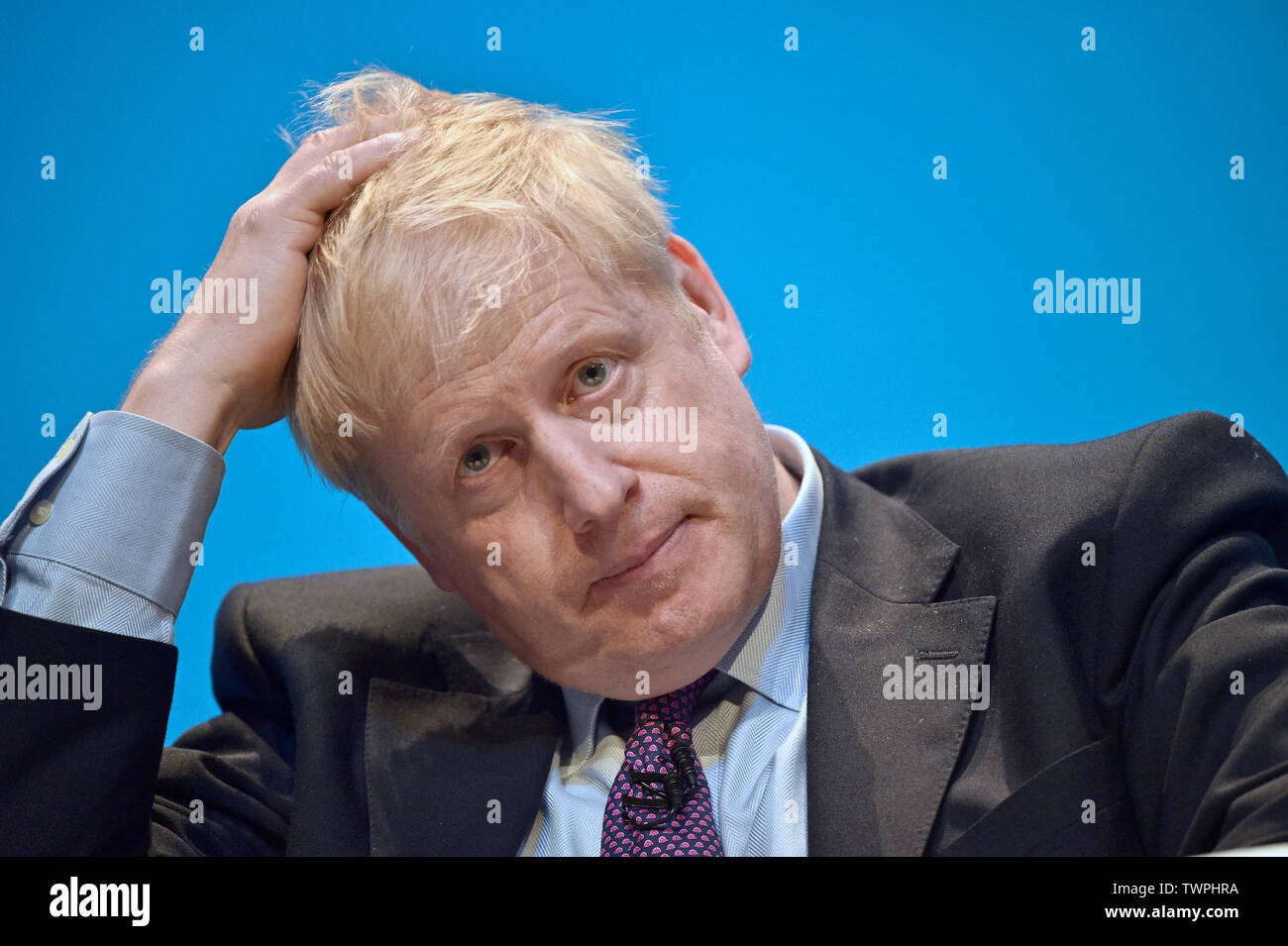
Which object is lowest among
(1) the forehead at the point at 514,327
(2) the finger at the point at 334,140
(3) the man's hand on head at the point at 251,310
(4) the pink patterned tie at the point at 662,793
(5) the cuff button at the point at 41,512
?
(4) the pink patterned tie at the point at 662,793

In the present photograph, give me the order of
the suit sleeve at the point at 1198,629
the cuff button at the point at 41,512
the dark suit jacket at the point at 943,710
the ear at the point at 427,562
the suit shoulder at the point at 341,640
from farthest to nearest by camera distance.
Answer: the suit shoulder at the point at 341,640 < the ear at the point at 427,562 < the cuff button at the point at 41,512 < the dark suit jacket at the point at 943,710 < the suit sleeve at the point at 1198,629

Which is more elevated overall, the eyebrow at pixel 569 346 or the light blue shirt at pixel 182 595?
the eyebrow at pixel 569 346

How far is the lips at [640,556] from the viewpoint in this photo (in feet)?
5.47

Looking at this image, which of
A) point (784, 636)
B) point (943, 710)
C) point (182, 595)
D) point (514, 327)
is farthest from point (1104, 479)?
point (182, 595)

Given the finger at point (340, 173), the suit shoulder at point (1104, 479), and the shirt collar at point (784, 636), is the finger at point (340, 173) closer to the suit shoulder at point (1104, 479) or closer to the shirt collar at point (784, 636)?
the shirt collar at point (784, 636)

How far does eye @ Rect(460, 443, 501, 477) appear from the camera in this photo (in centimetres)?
→ 173

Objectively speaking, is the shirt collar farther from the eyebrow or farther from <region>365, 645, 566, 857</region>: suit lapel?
the eyebrow

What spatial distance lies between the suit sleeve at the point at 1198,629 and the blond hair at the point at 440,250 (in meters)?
0.72

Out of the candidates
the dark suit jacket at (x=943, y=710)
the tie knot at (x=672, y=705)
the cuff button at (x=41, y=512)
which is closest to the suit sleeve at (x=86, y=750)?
the dark suit jacket at (x=943, y=710)

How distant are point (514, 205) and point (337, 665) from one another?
0.79 metres

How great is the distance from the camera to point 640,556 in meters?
1.67

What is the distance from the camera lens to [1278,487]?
1705 millimetres

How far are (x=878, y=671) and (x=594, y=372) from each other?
57 centimetres

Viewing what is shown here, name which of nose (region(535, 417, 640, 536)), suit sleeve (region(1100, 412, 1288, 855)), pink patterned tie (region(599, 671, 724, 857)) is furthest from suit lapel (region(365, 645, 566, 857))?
suit sleeve (region(1100, 412, 1288, 855))
